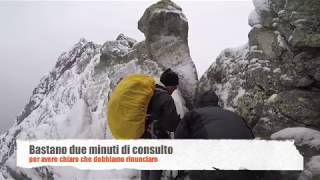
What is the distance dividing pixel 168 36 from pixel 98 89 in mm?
1752

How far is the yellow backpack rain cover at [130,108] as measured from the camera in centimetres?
517

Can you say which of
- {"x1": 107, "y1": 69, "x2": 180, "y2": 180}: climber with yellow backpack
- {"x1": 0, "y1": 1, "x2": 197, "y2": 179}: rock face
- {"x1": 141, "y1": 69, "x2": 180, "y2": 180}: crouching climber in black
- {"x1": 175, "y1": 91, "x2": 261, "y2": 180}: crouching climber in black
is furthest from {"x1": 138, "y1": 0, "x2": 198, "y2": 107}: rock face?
{"x1": 175, "y1": 91, "x2": 261, "y2": 180}: crouching climber in black

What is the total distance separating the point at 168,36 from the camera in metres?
8.62

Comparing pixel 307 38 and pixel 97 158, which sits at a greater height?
pixel 307 38

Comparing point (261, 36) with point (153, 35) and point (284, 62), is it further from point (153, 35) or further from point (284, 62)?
point (153, 35)

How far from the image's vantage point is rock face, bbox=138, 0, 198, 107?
27.3 feet

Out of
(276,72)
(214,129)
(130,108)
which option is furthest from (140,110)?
(276,72)

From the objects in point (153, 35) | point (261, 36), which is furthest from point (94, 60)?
point (261, 36)

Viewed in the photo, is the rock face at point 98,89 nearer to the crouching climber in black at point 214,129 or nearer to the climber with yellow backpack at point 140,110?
the climber with yellow backpack at point 140,110

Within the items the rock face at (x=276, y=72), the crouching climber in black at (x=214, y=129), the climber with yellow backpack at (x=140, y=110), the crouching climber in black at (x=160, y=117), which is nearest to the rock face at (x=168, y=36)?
the rock face at (x=276, y=72)

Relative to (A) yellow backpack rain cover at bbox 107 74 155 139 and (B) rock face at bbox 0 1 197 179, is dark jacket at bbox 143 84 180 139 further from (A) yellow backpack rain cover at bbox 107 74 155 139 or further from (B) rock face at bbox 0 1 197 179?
(B) rock face at bbox 0 1 197 179

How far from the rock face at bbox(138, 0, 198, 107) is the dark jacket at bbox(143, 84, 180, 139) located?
2.87m

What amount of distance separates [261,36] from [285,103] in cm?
141

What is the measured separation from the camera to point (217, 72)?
7719mm
